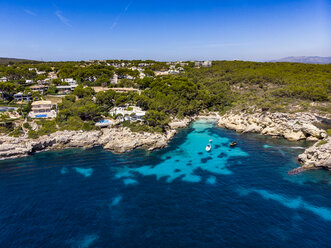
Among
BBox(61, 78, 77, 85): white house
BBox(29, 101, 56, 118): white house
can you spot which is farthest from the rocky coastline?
BBox(61, 78, 77, 85): white house

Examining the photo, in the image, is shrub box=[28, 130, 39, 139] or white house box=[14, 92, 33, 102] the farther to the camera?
white house box=[14, 92, 33, 102]

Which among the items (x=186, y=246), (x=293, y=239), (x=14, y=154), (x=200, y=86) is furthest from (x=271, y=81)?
(x=14, y=154)

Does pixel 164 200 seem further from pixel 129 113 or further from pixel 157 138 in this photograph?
pixel 129 113

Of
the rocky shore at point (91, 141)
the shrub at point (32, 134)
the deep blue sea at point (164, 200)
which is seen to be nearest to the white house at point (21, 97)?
the shrub at point (32, 134)

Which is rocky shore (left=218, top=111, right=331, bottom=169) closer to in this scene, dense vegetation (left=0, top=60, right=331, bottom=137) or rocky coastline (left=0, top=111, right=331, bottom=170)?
rocky coastline (left=0, top=111, right=331, bottom=170)

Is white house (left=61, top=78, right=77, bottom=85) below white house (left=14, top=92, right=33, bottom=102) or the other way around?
the other way around

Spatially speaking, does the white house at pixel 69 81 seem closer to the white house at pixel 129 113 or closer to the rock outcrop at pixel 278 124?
the white house at pixel 129 113

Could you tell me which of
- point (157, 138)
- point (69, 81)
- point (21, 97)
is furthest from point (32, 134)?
point (69, 81)
